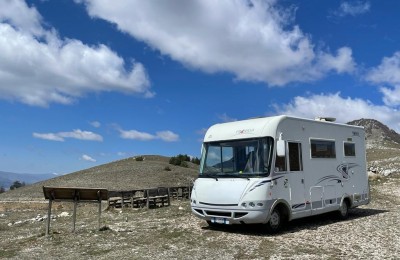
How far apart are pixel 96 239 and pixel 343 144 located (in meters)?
9.26

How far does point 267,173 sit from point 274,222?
5.05 ft

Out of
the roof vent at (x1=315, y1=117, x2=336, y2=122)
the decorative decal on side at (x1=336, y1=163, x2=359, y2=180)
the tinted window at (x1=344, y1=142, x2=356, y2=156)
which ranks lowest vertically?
the decorative decal on side at (x1=336, y1=163, x2=359, y2=180)

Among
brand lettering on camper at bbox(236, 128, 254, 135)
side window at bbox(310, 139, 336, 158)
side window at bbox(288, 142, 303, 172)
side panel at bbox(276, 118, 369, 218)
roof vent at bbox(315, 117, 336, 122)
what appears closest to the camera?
brand lettering on camper at bbox(236, 128, 254, 135)

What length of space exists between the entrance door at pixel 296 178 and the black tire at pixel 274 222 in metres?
0.55

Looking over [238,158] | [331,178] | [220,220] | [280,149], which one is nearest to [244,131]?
[238,158]

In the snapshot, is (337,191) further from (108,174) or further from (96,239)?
(108,174)

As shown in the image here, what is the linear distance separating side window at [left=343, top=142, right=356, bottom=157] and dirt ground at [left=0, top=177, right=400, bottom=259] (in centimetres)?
238

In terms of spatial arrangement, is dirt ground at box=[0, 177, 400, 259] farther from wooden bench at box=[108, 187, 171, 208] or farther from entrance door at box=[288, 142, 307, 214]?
wooden bench at box=[108, 187, 171, 208]

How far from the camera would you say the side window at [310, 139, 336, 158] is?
1340 centimetres

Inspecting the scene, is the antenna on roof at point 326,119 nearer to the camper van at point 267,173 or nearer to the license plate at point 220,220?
the camper van at point 267,173

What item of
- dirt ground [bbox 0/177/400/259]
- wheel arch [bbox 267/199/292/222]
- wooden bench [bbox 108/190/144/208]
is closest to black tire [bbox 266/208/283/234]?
wheel arch [bbox 267/199/292/222]

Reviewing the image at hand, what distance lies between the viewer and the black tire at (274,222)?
1161cm

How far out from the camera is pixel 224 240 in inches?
424

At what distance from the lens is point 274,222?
1175 cm
